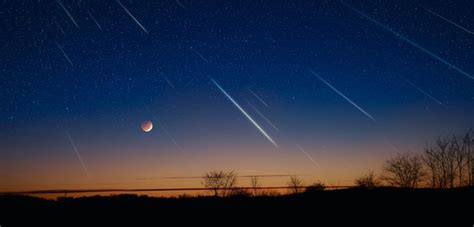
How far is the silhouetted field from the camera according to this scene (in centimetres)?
1655

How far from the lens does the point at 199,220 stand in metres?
17.0

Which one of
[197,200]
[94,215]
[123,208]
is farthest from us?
[197,200]

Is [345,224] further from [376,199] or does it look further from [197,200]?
[197,200]

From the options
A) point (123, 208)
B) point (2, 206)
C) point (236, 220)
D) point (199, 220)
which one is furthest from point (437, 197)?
point (2, 206)

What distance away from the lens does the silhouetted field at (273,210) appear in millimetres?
16547

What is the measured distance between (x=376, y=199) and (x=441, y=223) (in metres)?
5.38

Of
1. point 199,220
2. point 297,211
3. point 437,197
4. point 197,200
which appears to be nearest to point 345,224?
point 297,211

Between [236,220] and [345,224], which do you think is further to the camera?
[236,220]

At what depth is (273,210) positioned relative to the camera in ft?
61.9

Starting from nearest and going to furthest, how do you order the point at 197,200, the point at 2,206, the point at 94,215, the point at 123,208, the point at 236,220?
the point at 236,220 → the point at 94,215 → the point at 123,208 → the point at 2,206 → the point at 197,200

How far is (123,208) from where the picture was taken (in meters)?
20.0

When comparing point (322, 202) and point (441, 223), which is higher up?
point (322, 202)

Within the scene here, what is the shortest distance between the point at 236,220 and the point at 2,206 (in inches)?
546

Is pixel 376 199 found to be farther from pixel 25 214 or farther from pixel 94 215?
pixel 25 214
